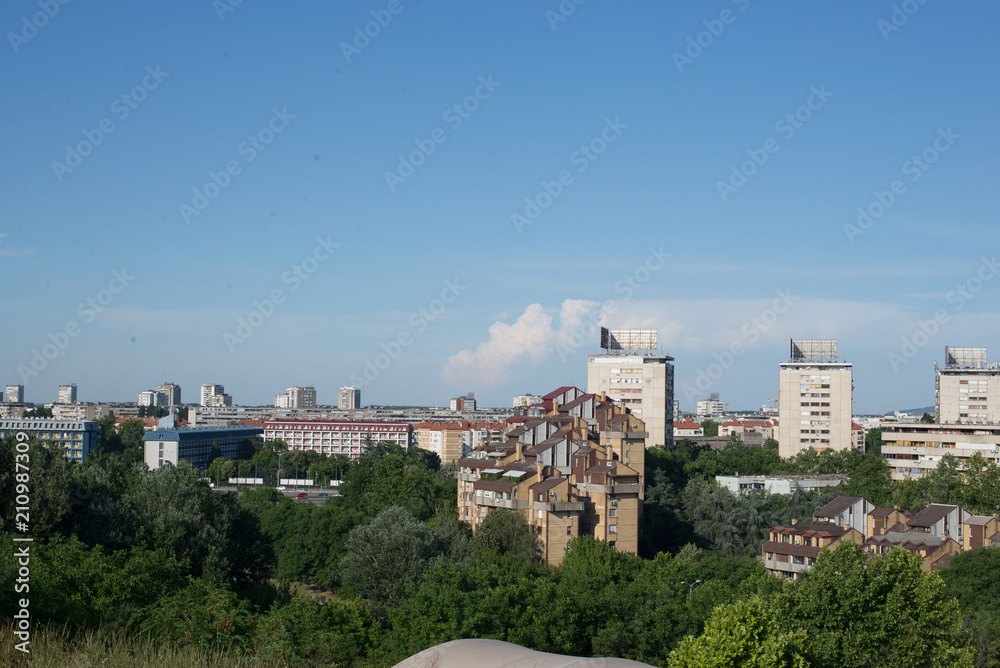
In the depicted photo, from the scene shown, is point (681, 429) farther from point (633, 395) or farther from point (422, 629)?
point (422, 629)

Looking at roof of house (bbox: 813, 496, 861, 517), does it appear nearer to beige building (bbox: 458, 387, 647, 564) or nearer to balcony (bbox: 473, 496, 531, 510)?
beige building (bbox: 458, 387, 647, 564)

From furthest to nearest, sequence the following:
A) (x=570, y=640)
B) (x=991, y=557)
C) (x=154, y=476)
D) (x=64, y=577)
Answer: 1. (x=991, y=557)
2. (x=154, y=476)
3. (x=570, y=640)
4. (x=64, y=577)

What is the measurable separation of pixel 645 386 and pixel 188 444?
167 ft

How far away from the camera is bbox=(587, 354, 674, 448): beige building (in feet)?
251

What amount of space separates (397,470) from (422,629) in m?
36.2

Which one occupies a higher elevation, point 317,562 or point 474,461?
point 474,461

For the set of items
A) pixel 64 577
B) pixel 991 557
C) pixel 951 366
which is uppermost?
pixel 951 366

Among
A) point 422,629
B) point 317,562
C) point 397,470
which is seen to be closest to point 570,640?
point 422,629

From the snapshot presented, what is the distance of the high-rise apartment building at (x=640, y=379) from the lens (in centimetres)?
7669

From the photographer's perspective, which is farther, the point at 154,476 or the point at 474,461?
the point at 474,461

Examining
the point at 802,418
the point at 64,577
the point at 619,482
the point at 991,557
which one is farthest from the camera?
the point at 802,418

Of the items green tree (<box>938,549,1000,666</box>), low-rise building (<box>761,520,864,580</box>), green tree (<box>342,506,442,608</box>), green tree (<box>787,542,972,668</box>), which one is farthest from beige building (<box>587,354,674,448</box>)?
green tree (<box>787,542,972,668</box>)

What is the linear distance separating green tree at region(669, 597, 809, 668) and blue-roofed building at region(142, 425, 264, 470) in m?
79.4

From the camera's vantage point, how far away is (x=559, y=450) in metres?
40.9
